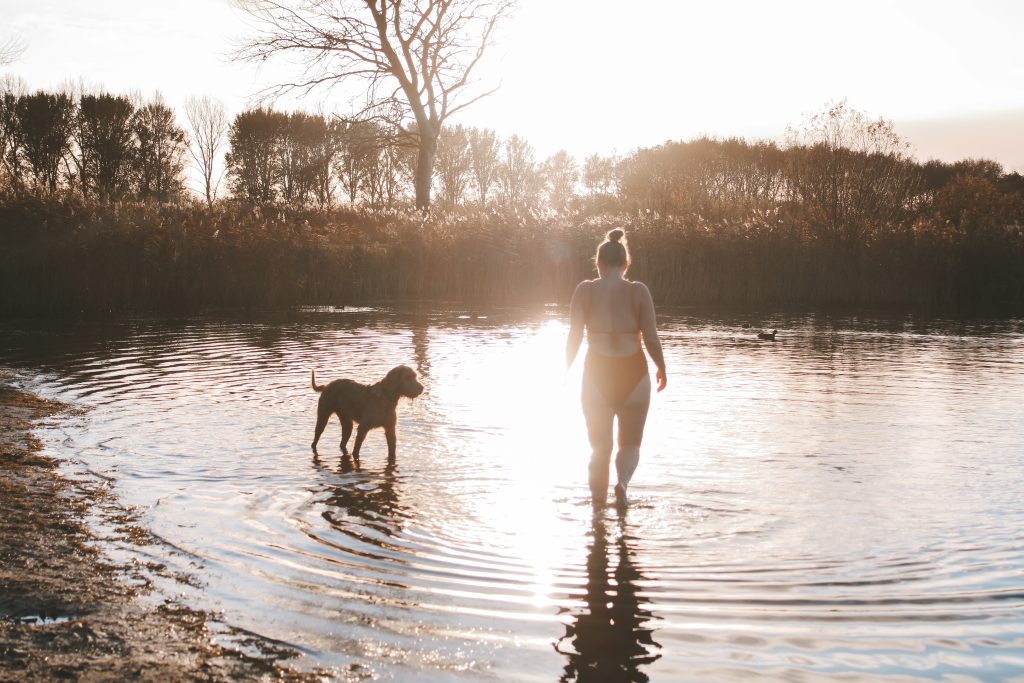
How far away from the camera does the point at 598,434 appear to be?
24.1ft

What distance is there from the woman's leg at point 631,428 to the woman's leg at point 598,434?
0.09 metres

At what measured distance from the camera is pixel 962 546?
21.1ft

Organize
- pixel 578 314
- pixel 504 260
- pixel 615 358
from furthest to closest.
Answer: pixel 504 260 → pixel 578 314 → pixel 615 358

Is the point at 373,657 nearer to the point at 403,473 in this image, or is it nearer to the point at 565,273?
the point at 403,473

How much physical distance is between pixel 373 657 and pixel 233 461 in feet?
15.1

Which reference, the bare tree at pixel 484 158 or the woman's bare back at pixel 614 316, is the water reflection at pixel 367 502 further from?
the bare tree at pixel 484 158

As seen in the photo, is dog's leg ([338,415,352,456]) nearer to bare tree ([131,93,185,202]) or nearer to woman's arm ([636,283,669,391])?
woman's arm ([636,283,669,391])

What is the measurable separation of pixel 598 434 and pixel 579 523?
29.7 inches

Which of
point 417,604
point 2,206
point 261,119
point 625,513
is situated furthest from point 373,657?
point 261,119

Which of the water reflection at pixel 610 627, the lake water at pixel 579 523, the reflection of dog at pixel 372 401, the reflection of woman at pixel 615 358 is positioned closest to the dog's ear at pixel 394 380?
the reflection of dog at pixel 372 401

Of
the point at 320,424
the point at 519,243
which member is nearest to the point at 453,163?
the point at 519,243

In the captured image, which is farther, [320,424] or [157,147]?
[157,147]

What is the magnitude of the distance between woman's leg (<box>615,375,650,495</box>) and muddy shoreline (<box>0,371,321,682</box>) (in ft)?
10.7

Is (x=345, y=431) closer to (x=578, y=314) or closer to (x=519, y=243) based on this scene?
(x=578, y=314)
